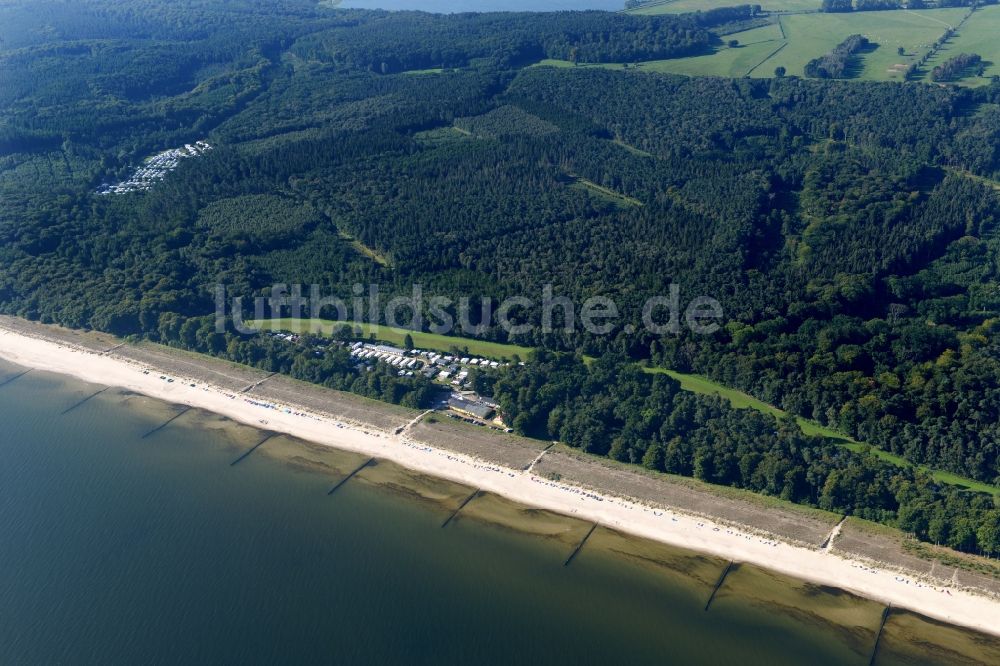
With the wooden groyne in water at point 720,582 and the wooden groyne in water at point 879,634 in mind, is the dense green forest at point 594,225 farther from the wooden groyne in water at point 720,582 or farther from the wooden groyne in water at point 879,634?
the wooden groyne in water at point 720,582

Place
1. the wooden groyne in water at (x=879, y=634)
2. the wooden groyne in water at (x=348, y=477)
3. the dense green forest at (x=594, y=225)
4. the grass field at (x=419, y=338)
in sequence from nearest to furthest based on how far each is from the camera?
the wooden groyne in water at (x=879, y=634)
the wooden groyne in water at (x=348, y=477)
the dense green forest at (x=594, y=225)
the grass field at (x=419, y=338)

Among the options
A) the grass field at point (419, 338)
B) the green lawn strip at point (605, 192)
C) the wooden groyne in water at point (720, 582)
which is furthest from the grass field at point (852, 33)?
the wooden groyne in water at point (720, 582)

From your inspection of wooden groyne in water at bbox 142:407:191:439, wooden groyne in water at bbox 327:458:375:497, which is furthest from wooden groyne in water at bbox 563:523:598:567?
wooden groyne in water at bbox 142:407:191:439

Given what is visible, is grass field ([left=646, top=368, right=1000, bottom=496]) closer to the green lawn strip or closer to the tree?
the tree

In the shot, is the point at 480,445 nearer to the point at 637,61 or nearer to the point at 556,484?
the point at 556,484

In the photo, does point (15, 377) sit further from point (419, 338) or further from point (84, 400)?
point (419, 338)

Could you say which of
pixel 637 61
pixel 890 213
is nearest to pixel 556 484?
pixel 890 213
